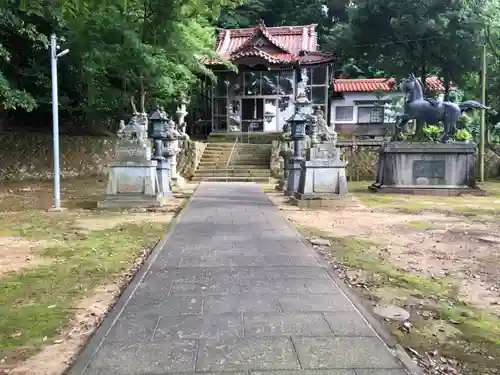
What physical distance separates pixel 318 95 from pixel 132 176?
17.8 meters

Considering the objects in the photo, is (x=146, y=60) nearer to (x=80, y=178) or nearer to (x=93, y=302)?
(x=80, y=178)

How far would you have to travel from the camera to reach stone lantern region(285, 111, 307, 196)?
14.8m

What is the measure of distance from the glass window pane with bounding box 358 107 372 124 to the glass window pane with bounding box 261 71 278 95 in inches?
257

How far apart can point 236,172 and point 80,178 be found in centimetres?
655

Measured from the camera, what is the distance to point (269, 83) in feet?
90.8

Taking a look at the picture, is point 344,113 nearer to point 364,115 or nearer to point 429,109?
point 364,115

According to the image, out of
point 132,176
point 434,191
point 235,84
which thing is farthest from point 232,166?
point 132,176

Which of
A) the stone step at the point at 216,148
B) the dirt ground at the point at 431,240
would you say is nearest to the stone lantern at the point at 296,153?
the dirt ground at the point at 431,240

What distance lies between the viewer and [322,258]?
6184mm

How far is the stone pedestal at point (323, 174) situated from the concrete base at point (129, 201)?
3.76 m

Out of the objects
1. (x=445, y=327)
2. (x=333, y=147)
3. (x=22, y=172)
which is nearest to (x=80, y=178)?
(x=22, y=172)

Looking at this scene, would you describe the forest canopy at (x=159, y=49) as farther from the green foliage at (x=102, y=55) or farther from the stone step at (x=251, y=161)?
the stone step at (x=251, y=161)

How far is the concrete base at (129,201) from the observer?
11984mm

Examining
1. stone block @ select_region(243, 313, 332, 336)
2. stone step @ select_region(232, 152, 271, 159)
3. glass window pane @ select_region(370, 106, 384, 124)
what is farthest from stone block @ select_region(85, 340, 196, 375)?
glass window pane @ select_region(370, 106, 384, 124)
